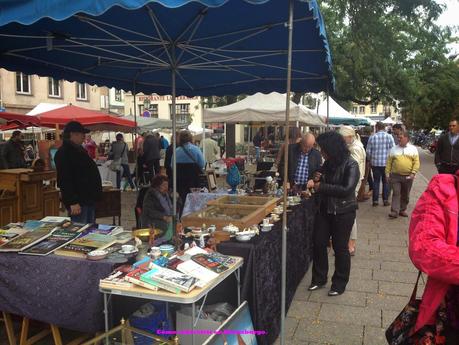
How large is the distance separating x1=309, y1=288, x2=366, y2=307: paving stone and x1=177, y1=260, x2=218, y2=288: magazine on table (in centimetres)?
201

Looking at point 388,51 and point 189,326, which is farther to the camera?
point 388,51

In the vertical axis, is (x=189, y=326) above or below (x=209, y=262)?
below

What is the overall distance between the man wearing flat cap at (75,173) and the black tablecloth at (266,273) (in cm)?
208

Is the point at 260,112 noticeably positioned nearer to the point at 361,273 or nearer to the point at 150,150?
the point at 150,150

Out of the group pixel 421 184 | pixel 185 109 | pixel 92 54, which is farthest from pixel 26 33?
pixel 185 109

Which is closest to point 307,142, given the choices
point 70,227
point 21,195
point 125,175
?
point 70,227

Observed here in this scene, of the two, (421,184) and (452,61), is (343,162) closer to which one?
(421,184)

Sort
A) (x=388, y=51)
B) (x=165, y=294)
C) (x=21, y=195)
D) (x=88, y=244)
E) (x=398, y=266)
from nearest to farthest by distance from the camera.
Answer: (x=165, y=294) → (x=88, y=244) → (x=398, y=266) → (x=21, y=195) → (x=388, y=51)

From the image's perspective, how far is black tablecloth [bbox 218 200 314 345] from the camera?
2906 millimetres

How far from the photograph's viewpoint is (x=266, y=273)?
317 cm

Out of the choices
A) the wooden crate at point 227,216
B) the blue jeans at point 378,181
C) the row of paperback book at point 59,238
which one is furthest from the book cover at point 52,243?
the blue jeans at point 378,181

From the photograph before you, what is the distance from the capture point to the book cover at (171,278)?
87.4 inches

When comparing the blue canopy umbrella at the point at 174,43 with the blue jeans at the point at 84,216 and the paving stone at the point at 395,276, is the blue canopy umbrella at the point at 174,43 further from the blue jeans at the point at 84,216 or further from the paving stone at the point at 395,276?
the paving stone at the point at 395,276

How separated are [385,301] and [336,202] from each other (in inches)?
43.6
